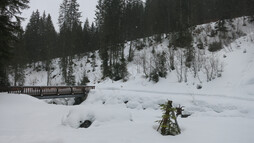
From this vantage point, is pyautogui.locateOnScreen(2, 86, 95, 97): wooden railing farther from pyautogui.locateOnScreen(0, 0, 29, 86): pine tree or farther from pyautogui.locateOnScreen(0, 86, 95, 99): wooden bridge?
pyautogui.locateOnScreen(0, 0, 29, 86): pine tree

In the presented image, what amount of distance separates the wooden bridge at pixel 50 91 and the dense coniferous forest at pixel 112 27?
705 centimetres

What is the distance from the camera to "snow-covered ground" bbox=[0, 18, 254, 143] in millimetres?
4605

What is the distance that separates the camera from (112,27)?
29.0m

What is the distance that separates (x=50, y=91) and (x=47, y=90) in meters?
0.31

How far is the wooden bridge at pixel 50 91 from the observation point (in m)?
13.5

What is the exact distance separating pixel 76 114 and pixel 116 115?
1.84m

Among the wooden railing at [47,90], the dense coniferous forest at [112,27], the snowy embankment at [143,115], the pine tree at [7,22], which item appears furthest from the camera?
the dense coniferous forest at [112,27]

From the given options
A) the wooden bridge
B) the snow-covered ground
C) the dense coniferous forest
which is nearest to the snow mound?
the snow-covered ground

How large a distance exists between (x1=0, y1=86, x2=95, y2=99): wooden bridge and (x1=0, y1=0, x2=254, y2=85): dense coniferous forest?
7051mm

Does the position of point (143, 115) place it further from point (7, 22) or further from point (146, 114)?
point (7, 22)

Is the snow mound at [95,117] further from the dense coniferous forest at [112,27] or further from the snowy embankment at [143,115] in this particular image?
the dense coniferous forest at [112,27]

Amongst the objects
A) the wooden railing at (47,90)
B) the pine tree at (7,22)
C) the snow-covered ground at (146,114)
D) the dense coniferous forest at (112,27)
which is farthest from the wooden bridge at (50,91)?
the dense coniferous forest at (112,27)

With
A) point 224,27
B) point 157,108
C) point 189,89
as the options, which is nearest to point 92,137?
point 157,108

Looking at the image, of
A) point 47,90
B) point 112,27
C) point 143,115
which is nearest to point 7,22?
point 47,90
